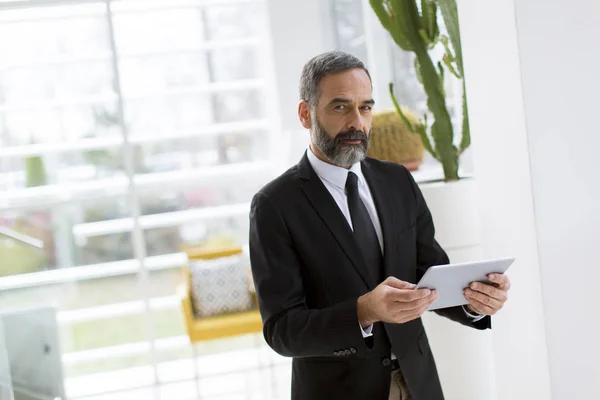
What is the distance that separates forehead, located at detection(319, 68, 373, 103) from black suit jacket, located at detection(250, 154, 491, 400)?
0.22 meters

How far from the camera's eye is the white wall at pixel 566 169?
2.28m

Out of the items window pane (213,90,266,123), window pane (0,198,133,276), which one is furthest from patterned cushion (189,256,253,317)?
window pane (213,90,266,123)

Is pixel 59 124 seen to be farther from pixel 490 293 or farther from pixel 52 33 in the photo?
pixel 490 293

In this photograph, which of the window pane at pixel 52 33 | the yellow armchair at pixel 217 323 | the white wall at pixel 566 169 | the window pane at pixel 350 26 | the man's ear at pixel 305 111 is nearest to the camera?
the man's ear at pixel 305 111

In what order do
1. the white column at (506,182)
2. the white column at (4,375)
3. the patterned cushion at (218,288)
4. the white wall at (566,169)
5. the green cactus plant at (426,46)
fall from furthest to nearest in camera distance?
the patterned cushion at (218,288)
the green cactus plant at (426,46)
the white column at (4,375)
the white column at (506,182)
the white wall at (566,169)

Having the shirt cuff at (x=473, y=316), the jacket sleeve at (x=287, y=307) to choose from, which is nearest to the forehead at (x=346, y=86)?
the jacket sleeve at (x=287, y=307)

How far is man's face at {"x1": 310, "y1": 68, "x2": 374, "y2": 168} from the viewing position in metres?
2.07

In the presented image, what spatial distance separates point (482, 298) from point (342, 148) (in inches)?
20.3

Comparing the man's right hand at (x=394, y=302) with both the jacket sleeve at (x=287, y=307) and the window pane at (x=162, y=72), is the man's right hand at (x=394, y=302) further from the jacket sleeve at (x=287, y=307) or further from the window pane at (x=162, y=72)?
the window pane at (x=162, y=72)

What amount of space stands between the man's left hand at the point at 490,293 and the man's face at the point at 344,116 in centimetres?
44

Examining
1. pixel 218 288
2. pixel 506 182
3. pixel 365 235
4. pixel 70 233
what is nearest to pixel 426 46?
pixel 506 182

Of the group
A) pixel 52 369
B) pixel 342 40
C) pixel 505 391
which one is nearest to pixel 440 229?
pixel 505 391

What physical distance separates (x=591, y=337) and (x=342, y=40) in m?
3.80

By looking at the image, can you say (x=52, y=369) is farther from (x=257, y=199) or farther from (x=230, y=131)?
(x=230, y=131)
